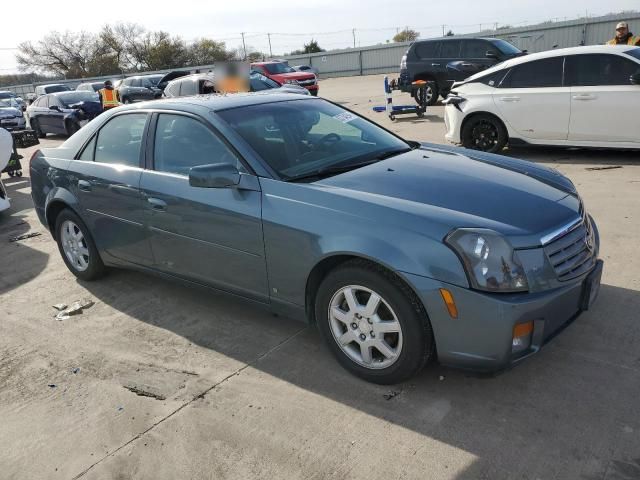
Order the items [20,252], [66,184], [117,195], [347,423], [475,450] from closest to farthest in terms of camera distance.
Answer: [475,450]
[347,423]
[117,195]
[66,184]
[20,252]

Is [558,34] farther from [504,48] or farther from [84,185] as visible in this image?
[84,185]

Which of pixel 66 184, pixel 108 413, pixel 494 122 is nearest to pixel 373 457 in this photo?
pixel 108 413

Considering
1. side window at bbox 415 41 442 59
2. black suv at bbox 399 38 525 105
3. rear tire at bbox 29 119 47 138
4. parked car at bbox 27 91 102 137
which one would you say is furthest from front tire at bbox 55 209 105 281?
rear tire at bbox 29 119 47 138

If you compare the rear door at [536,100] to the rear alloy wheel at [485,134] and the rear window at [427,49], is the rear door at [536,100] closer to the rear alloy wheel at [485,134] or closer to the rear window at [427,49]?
the rear alloy wheel at [485,134]

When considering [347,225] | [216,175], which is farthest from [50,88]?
[347,225]

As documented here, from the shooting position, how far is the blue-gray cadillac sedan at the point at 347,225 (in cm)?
272

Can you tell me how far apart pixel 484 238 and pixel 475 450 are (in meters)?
1.01

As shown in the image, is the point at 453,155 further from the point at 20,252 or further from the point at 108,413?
→ the point at 20,252

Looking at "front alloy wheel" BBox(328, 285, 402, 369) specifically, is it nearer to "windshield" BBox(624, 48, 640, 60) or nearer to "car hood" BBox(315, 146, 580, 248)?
"car hood" BBox(315, 146, 580, 248)

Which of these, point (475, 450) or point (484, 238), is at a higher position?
point (484, 238)

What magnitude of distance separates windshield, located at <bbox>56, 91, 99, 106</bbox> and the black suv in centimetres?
999

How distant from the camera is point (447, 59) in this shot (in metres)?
15.5

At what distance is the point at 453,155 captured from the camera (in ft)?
13.1

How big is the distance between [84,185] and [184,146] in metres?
1.24
